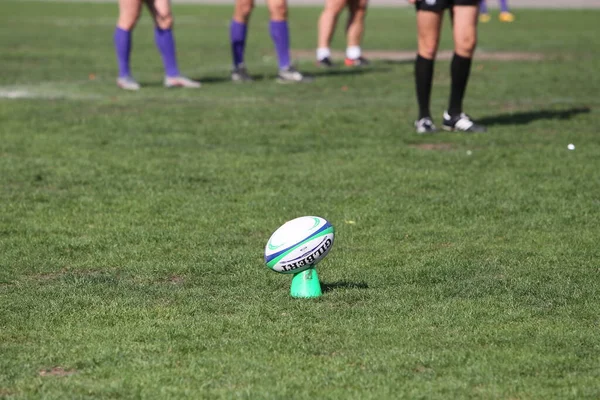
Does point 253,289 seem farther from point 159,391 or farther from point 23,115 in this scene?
point 23,115

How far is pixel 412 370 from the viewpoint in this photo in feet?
15.2

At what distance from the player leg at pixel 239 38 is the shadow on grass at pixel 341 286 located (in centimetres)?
914

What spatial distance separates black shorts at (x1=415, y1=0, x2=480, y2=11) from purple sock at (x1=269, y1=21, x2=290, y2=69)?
4755mm

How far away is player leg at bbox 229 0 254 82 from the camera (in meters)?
14.9

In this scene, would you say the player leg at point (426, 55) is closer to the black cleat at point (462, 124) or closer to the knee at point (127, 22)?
the black cleat at point (462, 124)

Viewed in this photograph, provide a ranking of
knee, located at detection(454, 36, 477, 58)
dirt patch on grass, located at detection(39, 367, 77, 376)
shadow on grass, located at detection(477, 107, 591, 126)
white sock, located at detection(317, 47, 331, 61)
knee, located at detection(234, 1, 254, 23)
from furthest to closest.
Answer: white sock, located at detection(317, 47, 331, 61) < knee, located at detection(234, 1, 254, 23) < shadow on grass, located at detection(477, 107, 591, 126) < knee, located at detection(454, 36, 477, 58) < dirt patch on grass, located at detection(39, 367, 77, 376)

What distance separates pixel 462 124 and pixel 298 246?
5.33 m

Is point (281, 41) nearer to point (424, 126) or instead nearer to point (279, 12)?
point (279, 12)

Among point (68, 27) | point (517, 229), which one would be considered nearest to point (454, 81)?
point (517, 229)

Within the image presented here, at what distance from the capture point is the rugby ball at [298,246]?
221 inches

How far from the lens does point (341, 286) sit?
591 centimetres

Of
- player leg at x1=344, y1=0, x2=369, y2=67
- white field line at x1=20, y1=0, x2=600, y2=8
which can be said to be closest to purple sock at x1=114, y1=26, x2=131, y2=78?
player leg at x1=344, y1=0, x2=369, y2=67

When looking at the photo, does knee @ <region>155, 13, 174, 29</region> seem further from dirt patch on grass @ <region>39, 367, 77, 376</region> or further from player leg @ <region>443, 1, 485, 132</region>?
dirt patch on grass @ <region>39, 367, 77, 376</region>

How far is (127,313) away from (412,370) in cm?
145
